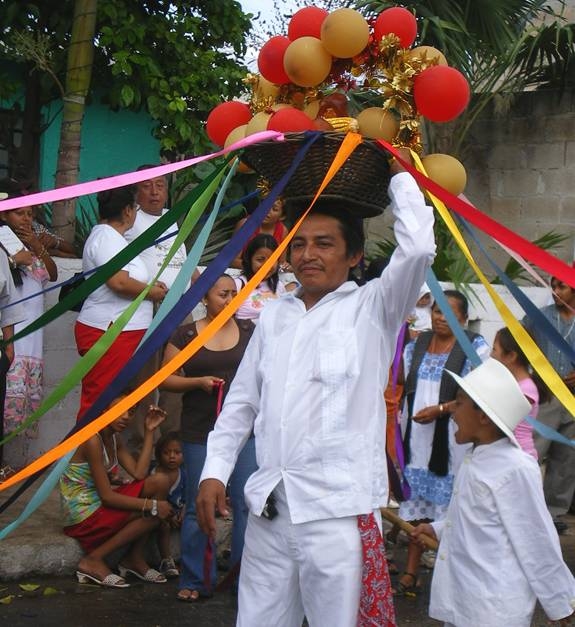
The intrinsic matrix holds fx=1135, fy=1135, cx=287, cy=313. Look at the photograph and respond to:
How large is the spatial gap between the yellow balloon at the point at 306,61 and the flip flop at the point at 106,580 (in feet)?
9.83

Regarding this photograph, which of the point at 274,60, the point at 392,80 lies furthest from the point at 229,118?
the point at 392,80

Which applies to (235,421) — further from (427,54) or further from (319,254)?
(427,54)

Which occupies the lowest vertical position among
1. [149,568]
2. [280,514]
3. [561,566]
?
[149,568]

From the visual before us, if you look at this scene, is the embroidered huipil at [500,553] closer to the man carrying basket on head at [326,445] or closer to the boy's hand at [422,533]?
the boy's hand at [422,533]

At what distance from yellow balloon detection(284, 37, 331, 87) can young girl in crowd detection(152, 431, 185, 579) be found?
8.71ft

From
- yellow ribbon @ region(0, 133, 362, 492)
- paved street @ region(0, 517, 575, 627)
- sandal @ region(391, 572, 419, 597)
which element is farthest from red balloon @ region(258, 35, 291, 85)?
sandal @ region(391, 572, 419, 597)

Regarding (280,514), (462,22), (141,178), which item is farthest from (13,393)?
Answer: (462,22)

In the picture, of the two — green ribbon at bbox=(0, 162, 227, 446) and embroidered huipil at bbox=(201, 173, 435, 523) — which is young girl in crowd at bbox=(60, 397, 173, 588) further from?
embroidered huipil at bbox=(201, 173, 435, 523)

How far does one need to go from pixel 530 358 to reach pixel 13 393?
3.89 metres

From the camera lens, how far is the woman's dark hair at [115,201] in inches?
271

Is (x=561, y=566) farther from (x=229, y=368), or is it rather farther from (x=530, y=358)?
(x=229, y=368)

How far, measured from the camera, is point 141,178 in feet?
13.5

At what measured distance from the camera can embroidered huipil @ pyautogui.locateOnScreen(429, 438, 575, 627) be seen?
4156mm


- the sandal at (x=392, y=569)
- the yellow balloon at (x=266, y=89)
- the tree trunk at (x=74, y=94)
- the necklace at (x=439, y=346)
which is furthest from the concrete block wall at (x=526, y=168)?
the yellow balloon at (x=266, y=89)
